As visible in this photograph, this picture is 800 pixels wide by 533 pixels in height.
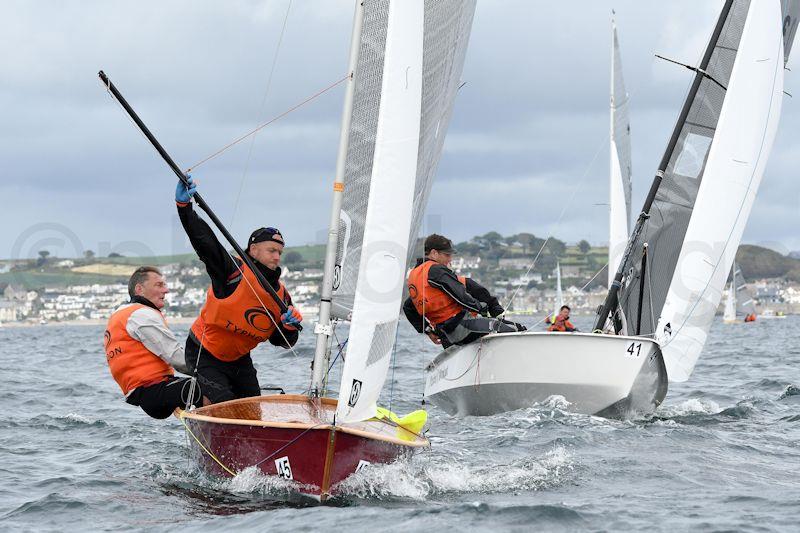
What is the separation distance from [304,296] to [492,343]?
226ft


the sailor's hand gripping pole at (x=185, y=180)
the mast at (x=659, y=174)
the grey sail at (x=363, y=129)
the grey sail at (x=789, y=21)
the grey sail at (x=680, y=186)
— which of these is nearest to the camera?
the sailor's hand gripping pole at (x=185, y=180)

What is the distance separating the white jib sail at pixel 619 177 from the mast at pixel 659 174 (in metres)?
6.87

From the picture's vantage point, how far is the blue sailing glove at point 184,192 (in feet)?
19.1

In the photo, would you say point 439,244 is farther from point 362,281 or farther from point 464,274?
point 464,274

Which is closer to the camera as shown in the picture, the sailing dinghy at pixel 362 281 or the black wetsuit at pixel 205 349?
the sailing dinghy at pixel 362 281

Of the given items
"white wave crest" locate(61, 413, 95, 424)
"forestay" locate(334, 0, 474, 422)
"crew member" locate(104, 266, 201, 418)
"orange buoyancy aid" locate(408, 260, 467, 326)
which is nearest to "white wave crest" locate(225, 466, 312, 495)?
"forestay" locate(334, 0, 474, 422)

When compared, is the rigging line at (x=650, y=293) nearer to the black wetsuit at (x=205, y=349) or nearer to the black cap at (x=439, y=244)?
the black cap at (x=439, y=244)

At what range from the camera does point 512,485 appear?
592 cm

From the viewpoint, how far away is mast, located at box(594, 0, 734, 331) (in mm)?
9938

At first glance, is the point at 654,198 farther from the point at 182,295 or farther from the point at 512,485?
the point at 182,295

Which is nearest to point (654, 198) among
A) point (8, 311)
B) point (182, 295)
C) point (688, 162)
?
point (688, 162)

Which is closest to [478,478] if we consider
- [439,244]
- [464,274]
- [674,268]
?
[439,244]

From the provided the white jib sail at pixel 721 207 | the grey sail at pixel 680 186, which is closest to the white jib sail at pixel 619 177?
the grey sail at pixel 680 186

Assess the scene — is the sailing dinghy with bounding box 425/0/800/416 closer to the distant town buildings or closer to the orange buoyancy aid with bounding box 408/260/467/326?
the orange buoyancy aid with bounding box 408/260/467/326
